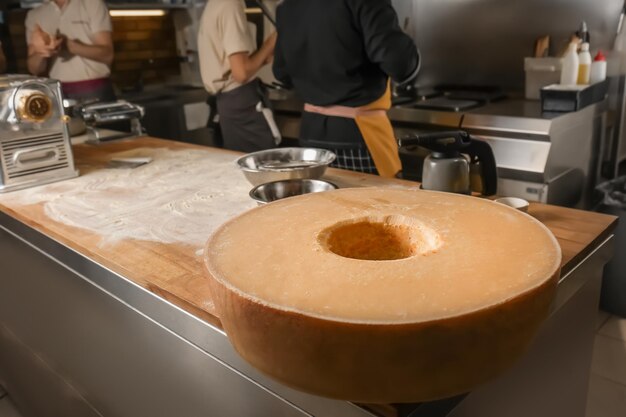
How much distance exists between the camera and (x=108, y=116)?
241 cm

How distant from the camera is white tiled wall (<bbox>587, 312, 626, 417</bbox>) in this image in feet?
6.51

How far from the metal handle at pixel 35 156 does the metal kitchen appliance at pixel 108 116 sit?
1.60 ft

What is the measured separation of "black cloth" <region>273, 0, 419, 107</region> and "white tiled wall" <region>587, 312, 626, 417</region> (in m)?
1.43

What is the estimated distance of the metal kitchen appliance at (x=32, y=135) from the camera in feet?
5.81

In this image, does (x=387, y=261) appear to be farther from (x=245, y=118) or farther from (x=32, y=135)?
(x=245, y=118)

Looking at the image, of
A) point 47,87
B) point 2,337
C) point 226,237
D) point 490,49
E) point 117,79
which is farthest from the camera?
point 117,79

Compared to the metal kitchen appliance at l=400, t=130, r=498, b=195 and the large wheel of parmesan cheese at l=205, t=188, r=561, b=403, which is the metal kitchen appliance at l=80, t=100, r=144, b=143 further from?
the large wheel of parmesan cheese at l=205, t=188, r=561, b=403

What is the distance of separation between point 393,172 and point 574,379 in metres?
1.25

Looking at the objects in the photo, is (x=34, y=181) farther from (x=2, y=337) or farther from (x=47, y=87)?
(x=2, y=337)

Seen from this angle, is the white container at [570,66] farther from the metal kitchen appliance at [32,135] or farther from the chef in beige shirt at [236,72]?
the metal kitchen appliance at [32,135]

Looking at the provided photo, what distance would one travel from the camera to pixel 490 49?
350cm

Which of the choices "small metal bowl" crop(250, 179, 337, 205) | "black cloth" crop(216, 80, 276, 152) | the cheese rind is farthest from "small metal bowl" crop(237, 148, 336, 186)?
"black cloth" crop(216, 80, 276, 152)

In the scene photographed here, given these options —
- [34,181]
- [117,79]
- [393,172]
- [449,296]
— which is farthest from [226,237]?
[117,79]

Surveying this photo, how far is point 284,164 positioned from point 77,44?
2.22 m
